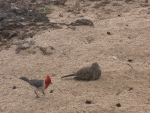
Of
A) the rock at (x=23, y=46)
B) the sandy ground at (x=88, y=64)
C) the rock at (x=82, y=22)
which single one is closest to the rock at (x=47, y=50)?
the sandy ground at (x=88, y=64)

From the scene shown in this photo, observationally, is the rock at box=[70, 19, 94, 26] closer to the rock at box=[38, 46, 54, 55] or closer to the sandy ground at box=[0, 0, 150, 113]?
the sandy ground at box=[0, 0, 150, 113]

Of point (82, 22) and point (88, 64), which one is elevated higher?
point (82, 22)

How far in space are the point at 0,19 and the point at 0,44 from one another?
1307 mm

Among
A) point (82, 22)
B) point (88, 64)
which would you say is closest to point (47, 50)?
point (88, 64)

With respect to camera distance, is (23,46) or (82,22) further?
(82,22)

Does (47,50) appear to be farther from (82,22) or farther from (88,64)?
(82,22)

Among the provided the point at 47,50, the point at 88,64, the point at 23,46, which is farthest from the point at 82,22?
the point at 88,64

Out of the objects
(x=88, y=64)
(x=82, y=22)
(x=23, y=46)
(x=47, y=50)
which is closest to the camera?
(x=88, y=64)

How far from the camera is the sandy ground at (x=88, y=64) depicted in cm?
498

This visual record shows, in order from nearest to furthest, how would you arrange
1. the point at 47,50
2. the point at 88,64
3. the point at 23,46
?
the point at 88,64 → the point at 47,50 → the point at 23,46

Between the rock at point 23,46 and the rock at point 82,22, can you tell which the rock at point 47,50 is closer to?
the rock at point 23,46

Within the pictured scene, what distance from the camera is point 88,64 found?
613cm

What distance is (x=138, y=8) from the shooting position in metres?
8.49

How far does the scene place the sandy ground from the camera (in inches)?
196
